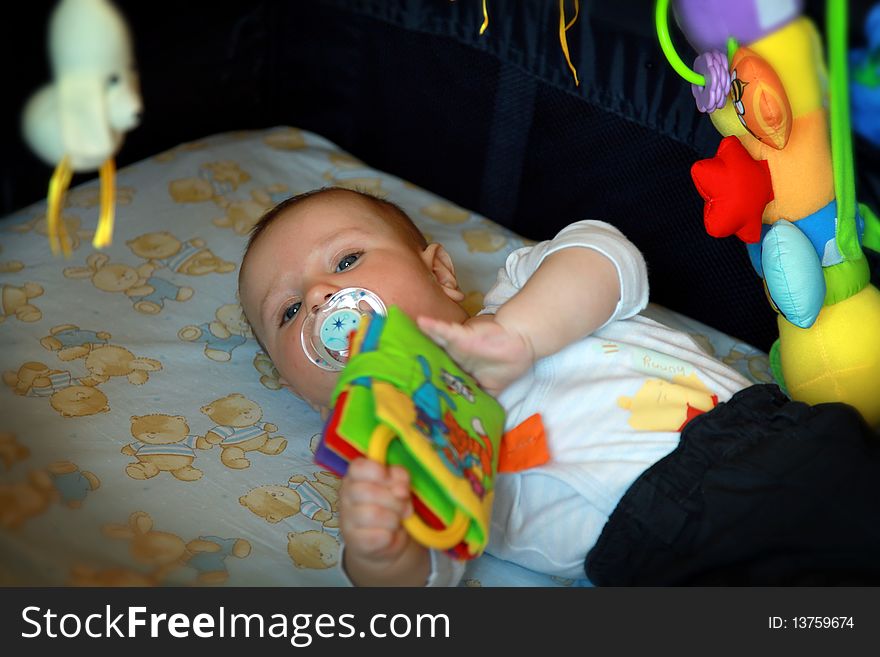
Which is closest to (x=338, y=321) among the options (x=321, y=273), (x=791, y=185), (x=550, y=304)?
(x=321, y=273)

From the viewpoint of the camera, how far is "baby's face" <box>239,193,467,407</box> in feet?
3.14

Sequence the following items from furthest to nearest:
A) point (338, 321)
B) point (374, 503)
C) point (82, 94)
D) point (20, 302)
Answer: point (20, 302) → point (338, 321) → point (374, 503) → point (82, 94)

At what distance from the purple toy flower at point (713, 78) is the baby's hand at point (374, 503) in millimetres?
416

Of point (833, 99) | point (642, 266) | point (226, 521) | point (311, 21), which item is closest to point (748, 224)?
point (642, 266)

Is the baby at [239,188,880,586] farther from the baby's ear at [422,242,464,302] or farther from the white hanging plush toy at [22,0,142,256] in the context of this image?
the white hanging plush toy at [22,0,142,256]

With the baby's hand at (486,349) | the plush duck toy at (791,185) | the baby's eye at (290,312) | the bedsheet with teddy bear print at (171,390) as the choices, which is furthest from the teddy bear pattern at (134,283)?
the plush duck toy at (791,185)

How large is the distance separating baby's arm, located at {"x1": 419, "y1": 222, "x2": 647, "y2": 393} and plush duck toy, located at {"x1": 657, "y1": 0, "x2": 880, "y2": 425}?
11 centimetres

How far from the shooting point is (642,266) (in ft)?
3.22

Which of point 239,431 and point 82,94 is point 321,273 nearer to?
point 239,431

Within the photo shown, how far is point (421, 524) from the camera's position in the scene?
0.70 metres

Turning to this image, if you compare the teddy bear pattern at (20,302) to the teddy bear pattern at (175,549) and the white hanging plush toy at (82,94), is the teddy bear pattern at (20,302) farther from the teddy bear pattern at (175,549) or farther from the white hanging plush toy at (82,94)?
the white hanging plush toy at (82,94)

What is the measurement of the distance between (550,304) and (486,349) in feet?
0.36

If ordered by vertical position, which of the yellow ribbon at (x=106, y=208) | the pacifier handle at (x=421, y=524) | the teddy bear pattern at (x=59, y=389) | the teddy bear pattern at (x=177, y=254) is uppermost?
the yellow ribbon at (x=106, y=208)

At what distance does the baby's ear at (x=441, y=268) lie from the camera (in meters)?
1.04
